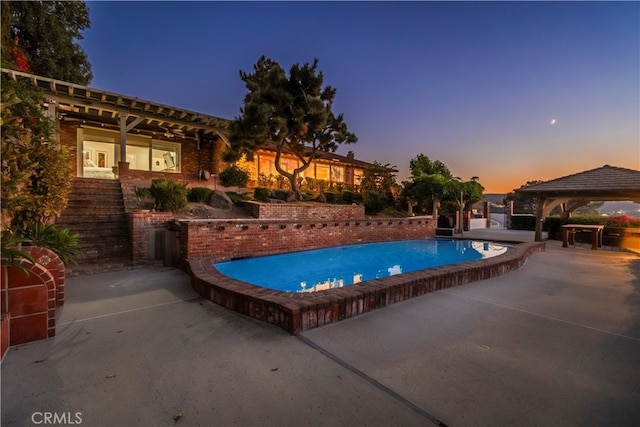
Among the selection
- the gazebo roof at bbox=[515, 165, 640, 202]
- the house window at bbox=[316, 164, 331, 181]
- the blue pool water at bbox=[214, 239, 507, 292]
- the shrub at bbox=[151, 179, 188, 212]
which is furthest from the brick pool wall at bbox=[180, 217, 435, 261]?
the house window at bbox=[316, 164, 331, 181]

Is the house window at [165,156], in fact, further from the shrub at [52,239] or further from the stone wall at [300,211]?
the shrub at [52,239]

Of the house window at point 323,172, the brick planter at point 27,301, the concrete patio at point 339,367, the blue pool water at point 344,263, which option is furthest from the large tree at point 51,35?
the concrete patio at point 339,367

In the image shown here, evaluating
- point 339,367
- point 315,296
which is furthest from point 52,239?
point 339,367

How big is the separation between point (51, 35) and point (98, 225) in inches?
590

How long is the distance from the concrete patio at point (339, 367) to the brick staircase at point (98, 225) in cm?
239

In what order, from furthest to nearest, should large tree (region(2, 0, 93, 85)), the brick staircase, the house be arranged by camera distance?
large tree (region(2, 0, 93, 85)) → the house → the brick staircase

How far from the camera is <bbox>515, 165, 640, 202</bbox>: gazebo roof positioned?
1035cm

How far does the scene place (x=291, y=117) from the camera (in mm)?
12867

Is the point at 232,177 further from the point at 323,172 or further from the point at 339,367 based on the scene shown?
the point at 339,367

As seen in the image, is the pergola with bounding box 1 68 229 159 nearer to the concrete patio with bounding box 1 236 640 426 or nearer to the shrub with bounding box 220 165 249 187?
the shrub with bounding box 220 165 249 187

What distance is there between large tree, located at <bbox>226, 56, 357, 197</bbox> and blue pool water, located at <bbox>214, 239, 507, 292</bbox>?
544 cm

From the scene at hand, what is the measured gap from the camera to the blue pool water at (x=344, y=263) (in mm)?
6285

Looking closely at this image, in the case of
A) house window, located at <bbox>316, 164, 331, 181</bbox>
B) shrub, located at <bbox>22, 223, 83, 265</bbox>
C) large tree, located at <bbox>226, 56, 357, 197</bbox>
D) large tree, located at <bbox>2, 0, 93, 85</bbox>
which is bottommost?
shrub, located at <bbox>22, 223, 83, 265</bbox>

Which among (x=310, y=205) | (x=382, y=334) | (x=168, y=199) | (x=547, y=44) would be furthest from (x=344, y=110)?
(x=382, y=334)
